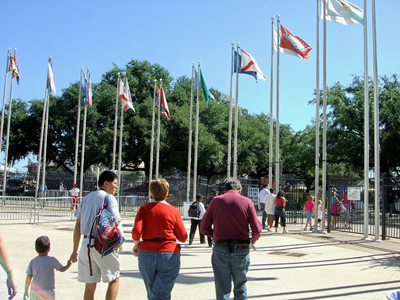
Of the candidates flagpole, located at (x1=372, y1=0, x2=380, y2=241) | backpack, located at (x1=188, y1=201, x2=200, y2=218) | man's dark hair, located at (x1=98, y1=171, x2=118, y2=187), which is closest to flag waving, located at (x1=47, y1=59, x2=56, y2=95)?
backpack, located at (x1=188, y1=201, x2=200, y2=218)

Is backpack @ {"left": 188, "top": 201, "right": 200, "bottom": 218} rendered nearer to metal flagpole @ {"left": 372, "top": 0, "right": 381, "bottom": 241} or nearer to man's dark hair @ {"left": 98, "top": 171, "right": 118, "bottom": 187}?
metal flagpole @ {"left": 372, "top": 0, "right": 381, "bottom": 241}

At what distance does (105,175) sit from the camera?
206 inches

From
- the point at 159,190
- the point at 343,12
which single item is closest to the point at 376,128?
the point at 343,12

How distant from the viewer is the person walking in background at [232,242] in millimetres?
4977

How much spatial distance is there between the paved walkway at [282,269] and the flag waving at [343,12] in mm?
7748

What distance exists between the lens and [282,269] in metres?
8.80

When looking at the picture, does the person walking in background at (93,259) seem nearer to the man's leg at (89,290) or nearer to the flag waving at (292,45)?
the man's leg at (89,290)

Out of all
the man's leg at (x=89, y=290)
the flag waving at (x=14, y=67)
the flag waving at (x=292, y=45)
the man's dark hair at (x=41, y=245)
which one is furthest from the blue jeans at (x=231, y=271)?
the flag waving at (x=14, y=67)

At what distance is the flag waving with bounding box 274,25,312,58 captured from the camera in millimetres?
16969

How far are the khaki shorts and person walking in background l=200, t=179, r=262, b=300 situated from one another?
1.21 meters

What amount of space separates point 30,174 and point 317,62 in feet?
85.3

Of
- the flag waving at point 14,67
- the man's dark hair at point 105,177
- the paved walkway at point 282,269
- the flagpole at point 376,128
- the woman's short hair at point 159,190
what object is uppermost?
the flag waving at point 14,67

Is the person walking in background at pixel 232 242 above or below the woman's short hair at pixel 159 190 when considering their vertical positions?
below

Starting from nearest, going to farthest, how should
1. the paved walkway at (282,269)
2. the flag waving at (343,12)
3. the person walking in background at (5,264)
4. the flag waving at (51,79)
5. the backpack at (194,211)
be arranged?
the person walking in background at (5,264) < the paved walkway at (282,269) < the backpack at (194,211) < the flag waving at (343,12) < the flag waving at (51,79)
